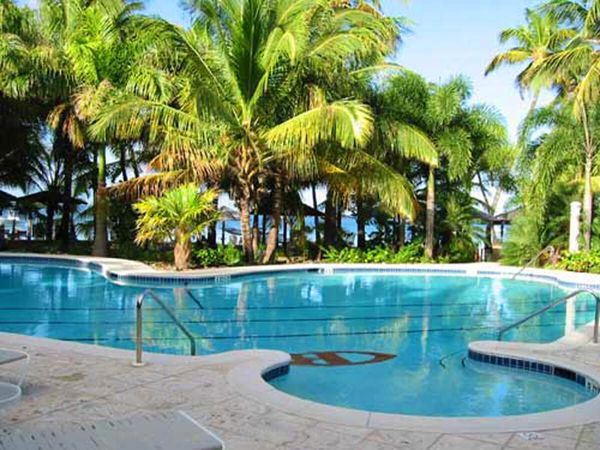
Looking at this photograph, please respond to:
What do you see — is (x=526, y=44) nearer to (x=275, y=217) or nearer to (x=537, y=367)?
(x=275, y=217)

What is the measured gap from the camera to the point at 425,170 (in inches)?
808

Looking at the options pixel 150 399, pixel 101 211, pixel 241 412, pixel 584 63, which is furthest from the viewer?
pixel 101 211

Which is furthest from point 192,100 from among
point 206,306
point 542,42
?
point 542,42

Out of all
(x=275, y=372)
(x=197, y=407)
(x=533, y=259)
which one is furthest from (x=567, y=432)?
(x=533, y=259)

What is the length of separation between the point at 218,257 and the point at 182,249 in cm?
182

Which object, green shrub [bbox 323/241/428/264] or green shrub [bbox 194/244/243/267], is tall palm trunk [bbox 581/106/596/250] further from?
green shrub [bbox 194/244/243/267]

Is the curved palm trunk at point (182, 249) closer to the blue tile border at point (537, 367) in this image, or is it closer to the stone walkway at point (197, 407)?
the stone walkway at point (197, 407)

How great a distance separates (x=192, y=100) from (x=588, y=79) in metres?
9.47

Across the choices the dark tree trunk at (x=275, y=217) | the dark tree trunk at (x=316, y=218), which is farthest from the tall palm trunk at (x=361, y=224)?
the dark tree trunk at (x=275, y=217)

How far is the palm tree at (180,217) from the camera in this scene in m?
14.8

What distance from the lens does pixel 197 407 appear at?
4.21 metres

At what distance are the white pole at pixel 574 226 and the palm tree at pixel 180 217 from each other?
371 inches

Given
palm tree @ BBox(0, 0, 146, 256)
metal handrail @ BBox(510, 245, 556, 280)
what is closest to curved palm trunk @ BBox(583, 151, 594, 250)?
metal handrail @ BBox(510, 245, 556, 280)

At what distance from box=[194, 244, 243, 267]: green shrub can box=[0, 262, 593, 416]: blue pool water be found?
187 centimetres
